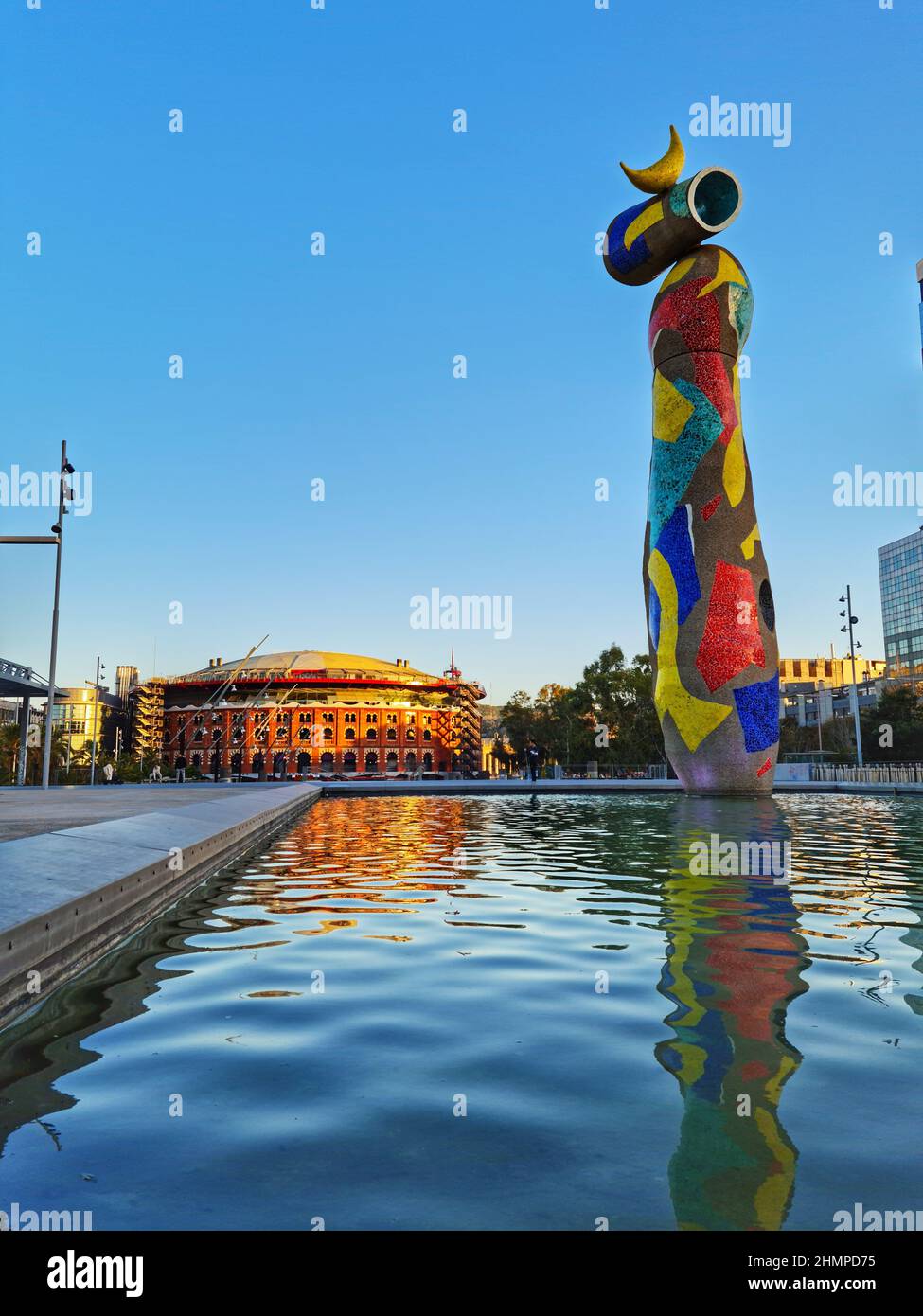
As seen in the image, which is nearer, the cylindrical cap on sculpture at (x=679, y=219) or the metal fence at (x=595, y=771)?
the cylindrical cap on sculpture at (x=679, y=219)

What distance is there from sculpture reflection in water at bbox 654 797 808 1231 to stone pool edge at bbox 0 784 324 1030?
10.8 ft

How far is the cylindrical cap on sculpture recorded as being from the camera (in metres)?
29.9

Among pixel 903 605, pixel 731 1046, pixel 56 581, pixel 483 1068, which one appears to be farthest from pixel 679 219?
pixel 903 605

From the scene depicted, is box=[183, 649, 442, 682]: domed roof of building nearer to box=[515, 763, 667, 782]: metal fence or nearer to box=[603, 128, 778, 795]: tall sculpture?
box=[515, 763, 667, 782]: metal fence

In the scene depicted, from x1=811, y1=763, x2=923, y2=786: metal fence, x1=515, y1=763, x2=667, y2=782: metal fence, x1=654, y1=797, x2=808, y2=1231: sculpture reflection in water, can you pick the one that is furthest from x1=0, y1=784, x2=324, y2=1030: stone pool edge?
x1=515, y1=763, x2=667, y2=782: metal fence

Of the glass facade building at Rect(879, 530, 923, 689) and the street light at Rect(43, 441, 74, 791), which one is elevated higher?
the glass facade building at Rect(879, 530, 923, 689)

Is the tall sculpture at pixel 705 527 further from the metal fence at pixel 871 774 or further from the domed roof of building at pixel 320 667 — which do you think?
the domed roof of building at pixel 320 667

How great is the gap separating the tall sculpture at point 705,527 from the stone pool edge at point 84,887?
18.6 metres

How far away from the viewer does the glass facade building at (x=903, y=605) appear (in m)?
122

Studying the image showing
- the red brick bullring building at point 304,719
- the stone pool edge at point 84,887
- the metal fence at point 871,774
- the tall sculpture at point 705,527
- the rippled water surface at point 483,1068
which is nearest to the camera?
the rippled water surface at point 483,1068

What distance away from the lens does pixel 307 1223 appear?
266cm

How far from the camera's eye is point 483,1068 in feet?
13.3

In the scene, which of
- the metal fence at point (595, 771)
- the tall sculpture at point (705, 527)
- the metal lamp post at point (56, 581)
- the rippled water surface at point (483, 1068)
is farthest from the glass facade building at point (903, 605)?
the rippled water surface at point (483, 1068)
